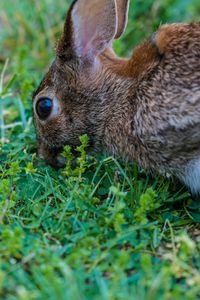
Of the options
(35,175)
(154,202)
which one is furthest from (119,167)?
(35,175)

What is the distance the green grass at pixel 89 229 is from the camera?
11.8 feet

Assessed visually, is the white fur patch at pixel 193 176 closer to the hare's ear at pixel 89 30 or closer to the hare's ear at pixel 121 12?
the hare's ear at pixel 89 30

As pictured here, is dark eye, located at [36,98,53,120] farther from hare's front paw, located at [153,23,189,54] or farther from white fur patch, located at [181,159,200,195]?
white fur patch, located at [181,159,200,195]

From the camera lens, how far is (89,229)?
4324 mm

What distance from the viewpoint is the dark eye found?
17.6ft

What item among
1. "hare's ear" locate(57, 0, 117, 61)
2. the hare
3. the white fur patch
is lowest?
the white fur patch

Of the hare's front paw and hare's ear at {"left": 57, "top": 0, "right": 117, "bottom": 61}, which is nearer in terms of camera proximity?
the hare's front paw

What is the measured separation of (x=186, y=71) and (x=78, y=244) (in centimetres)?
146

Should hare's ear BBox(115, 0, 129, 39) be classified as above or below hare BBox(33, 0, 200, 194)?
above

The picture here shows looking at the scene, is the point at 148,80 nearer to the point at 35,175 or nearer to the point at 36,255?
the point at 35,175

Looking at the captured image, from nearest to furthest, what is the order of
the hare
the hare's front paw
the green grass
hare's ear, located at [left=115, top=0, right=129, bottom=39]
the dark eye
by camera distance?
the green grass < the hare < the hare's front paw < the dark eye < hare's ear, located at [left=115, top=0, right=129, bottom=39]

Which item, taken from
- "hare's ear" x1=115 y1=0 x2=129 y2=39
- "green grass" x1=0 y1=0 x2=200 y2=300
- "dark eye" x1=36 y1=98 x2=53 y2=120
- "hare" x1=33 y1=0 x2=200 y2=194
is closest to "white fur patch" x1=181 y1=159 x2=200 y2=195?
"hare" x1=33 y1=0 x2=200 y2=194

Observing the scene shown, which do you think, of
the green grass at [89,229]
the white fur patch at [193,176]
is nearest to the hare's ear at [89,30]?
the green grass at [89,229]

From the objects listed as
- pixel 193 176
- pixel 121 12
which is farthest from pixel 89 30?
pixel 193 176
